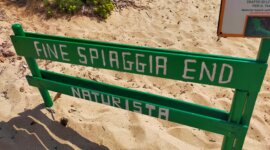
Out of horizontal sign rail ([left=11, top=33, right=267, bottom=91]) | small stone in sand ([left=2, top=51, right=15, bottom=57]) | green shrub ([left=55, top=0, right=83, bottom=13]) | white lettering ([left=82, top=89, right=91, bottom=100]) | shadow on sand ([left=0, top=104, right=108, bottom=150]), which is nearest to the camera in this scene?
horizontal sign rail ([left=11, top=33, right=267, bottom=91])

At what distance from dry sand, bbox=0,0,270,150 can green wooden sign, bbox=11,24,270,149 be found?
0.49 metres

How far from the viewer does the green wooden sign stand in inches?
81.1

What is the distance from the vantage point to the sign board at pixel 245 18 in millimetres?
1794

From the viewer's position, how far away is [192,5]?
5.23m

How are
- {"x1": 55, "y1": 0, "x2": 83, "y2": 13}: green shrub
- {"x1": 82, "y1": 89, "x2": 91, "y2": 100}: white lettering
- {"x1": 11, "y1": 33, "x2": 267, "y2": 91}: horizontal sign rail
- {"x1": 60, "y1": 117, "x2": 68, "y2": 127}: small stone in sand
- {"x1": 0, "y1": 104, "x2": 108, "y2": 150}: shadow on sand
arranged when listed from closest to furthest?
{"x1": 11, "y1": 33, "x2": 267, "y2": 91}: horizontal sign rail
{"x1": 82, "y1": 89, "x2": 91, "y2": 100}: white lettering
{"x1": 0, "y1": 104, "x2": 108, "y2": 150}: shadow on sand
{"x1": 60, "y1": 117, "x2": 68, "y2": 127}: small stone in sand
{"x1": 55, "y1": 0, "x2": 83, "y2": 13}: green shrub

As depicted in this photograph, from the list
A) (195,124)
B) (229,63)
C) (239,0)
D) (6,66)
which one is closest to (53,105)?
(6,66)

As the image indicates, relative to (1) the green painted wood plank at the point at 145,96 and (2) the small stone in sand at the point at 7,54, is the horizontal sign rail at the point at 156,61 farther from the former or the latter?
(2) the small stone in sand at the point at 7,54

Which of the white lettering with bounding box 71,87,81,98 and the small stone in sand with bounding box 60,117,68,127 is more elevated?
the white lettering with bounding box 71,87,81,98

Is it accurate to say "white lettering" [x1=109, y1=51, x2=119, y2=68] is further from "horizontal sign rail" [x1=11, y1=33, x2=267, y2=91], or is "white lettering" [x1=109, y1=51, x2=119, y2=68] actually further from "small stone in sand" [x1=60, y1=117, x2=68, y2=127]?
"small stone in sand" [x1=60, y1=117, x2=68, y2=127]

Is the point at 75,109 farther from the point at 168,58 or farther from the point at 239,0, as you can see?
the point at 239,0

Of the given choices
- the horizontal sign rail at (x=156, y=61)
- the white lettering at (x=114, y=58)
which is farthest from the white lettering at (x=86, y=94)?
the white lettering at (x=114, y=58)

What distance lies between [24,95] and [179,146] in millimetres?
1899

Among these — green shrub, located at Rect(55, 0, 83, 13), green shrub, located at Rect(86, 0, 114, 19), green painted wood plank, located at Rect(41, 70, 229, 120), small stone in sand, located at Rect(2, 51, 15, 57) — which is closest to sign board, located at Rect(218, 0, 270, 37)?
green painted wood plank, located at Rect(41, 70, 229, 120)

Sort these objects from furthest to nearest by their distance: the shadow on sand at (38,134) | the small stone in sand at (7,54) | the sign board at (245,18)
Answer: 1. the small stone in sand at (7,54)
2. the shadow on sand at (38,134)
3. the sign board at (245,18)
